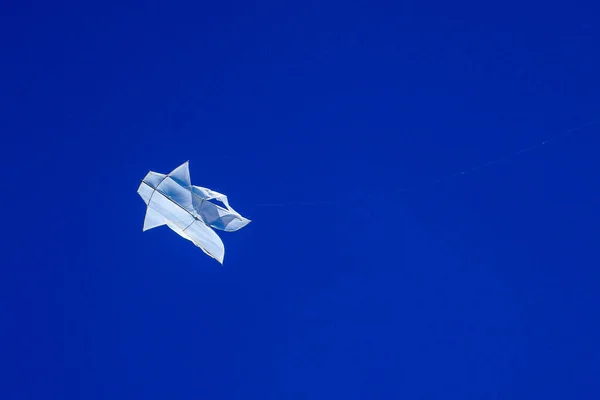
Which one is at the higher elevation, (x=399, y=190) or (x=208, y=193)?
(x=399, y=190)

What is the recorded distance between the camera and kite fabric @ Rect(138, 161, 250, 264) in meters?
9.94

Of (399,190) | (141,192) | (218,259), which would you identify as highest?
(399,190)

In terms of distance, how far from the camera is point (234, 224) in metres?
9.98

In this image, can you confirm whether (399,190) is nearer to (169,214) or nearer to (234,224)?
(234,224)

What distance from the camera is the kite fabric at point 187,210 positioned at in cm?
994

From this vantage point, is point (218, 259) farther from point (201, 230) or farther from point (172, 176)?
point (172, 176)

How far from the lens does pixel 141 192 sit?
1017cm

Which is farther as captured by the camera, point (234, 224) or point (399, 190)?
point (399, 190)

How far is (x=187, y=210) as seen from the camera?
33.3 feet

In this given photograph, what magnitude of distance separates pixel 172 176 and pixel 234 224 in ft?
4.13

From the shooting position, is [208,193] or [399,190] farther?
[399,190]

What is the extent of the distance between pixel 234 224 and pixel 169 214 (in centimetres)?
112

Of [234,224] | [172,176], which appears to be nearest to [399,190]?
[234,224]

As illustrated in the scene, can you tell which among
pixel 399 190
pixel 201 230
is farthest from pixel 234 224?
pixel 399 190
